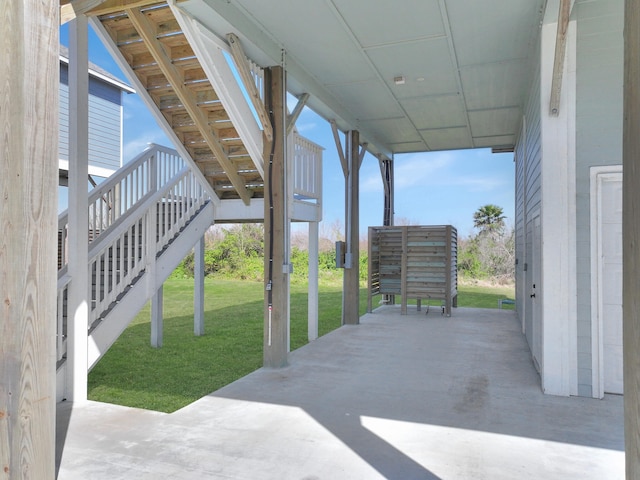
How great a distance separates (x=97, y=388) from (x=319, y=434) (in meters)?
2.44

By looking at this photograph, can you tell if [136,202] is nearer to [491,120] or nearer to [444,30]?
[444,30]

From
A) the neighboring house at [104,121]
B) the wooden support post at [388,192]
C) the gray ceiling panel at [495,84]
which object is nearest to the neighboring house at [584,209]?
the gray ceiling panel at [495,84]

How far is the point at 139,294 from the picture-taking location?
15.3 ft

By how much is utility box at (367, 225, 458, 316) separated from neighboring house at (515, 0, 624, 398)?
15.2 ft

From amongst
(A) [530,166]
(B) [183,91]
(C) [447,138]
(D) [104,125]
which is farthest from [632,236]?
(D) [104,125]

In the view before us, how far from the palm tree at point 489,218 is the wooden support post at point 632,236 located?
15.5m

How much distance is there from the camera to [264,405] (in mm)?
3645

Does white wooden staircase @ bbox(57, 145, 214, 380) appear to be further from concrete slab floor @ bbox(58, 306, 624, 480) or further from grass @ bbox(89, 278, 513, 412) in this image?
concrete slab floor @ bbox(58, 306, 624, 480)

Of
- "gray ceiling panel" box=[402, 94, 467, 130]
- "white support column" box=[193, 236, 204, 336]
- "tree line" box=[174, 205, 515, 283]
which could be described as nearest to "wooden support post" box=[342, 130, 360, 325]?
"gray ceiling panel" box=[402, 94, 467, 130]

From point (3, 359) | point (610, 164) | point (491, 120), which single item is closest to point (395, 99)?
point (491, 120)

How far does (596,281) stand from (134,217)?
173 inches

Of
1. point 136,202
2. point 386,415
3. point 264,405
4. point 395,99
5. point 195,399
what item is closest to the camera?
point 386,415

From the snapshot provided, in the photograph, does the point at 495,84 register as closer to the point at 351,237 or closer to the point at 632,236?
the point at 351,237

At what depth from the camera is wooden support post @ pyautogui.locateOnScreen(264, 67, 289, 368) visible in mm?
Result: 4828
